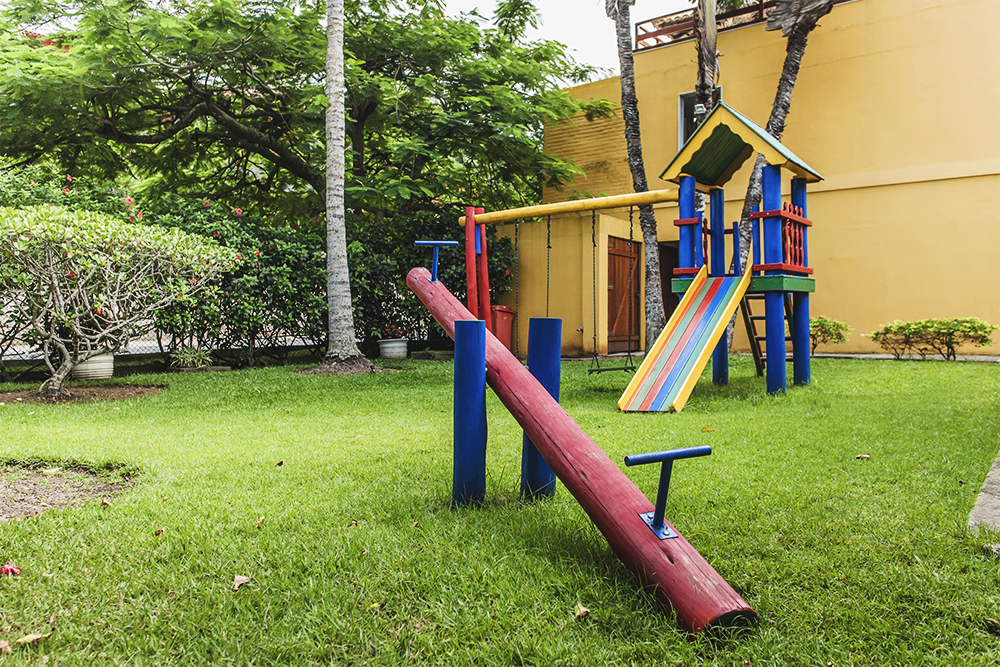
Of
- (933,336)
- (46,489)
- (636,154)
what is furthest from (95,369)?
(933,336)

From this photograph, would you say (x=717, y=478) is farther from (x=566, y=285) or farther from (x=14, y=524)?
(x=566, y=285)

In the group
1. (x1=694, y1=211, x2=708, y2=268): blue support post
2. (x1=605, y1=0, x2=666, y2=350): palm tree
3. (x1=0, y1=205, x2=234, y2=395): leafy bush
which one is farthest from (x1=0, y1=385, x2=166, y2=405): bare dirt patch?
(x1=605, y1=0, x2=666, y2=350): palm tree

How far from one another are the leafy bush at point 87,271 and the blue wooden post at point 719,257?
593 cm

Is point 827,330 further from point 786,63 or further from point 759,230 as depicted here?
point 759,230

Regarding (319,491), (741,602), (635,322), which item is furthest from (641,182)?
(741,602)

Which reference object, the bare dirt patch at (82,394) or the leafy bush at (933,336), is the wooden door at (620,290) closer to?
the leafy bush at (933,336)

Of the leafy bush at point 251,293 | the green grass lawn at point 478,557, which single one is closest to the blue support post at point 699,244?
the green grass lawn at point 478,557

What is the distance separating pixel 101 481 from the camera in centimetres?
372

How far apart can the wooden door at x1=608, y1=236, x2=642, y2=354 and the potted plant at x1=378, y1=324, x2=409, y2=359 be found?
4142 millimetres

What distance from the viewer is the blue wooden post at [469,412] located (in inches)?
117

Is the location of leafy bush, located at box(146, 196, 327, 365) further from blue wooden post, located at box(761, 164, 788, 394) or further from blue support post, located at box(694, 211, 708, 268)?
blue wooden post, located at box(761, 164, 788, 394)

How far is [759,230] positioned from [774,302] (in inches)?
30.6

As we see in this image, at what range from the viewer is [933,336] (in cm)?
1009

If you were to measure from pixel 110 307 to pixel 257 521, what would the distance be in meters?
5.71
